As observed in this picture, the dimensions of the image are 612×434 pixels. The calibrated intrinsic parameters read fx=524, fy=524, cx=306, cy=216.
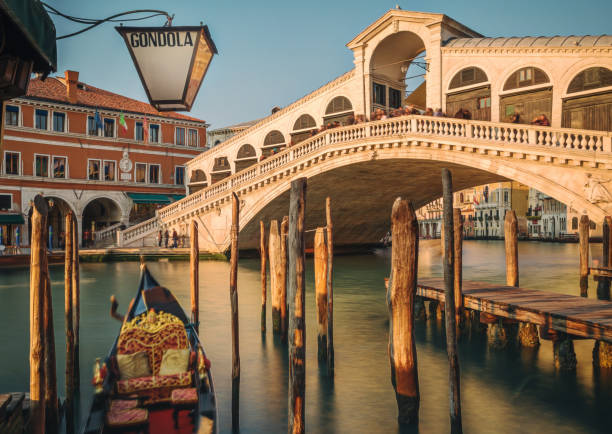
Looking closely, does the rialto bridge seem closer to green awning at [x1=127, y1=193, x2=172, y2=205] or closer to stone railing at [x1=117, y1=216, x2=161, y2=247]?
stone railing at [x1=117, y1=216, x2=161, y2=247]

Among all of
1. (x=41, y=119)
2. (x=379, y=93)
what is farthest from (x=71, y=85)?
(x=379, y=93)

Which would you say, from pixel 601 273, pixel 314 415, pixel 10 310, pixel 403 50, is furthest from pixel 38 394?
pixel 403 50

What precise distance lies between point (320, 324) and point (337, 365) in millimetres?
585

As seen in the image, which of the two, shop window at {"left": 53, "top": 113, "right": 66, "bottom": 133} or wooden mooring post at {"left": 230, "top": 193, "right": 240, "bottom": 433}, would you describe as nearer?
wooden mooring post at {"left": 230, "top": 193, "right": 240, "bottom": 433}

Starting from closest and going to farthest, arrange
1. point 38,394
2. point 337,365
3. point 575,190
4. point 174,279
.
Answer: point 38,394, point 337,365, point 575,190, point 174,279

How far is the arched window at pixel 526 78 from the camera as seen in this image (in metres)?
14.3

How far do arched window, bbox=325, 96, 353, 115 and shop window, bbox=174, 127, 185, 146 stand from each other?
31.4 ft

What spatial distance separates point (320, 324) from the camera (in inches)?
273

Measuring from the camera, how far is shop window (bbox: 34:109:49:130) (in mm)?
21484

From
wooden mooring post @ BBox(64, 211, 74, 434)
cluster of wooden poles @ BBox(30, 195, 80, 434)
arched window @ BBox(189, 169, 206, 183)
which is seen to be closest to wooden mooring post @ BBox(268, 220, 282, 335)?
wooden mooring post @ BBox(64, 211, 74, 434)

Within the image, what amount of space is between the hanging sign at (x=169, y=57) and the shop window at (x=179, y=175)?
22851mm

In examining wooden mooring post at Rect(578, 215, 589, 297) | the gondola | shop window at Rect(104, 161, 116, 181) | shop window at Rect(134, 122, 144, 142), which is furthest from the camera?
shop window at Rect(134, 122, 144, 142)

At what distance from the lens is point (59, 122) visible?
22.2 meters

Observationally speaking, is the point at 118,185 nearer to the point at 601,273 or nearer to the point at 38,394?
the point at 601,273
